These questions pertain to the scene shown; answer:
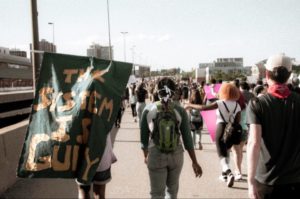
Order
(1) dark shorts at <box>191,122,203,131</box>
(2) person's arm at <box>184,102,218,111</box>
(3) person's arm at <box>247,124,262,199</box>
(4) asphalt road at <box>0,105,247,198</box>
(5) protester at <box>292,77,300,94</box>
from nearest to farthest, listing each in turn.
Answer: (3) person's arm at <box>247,124,262,199</box>, (2) person's arm at <box>184,102,218,111</box>, (4) asphalt road at <box>0,105,247,198</box>, (5) protester at <box>292,77,300,94</box>, (1) dark shorts at <box>191,122,203,131</box>

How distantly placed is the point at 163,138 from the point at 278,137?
142 cm

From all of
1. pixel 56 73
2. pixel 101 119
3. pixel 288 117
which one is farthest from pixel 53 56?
pixel 288 117

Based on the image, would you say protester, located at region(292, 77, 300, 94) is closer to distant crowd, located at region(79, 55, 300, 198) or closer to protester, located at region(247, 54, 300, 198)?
distant crowd, located at region(79, 55, 300, 198)

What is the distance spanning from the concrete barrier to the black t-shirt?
4.36 meters

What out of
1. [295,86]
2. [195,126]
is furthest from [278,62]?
[295,86]

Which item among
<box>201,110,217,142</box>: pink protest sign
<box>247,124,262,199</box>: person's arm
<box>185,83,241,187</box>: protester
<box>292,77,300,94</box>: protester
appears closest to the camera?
<box>247,124,262,199</box>: person's arm

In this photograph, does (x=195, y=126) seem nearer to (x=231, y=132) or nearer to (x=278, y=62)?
(x=231, y=132)

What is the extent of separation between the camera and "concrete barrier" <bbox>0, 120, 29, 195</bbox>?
5923 mm

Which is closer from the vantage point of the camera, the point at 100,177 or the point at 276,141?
the point at 276,141

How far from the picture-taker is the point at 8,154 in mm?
6191

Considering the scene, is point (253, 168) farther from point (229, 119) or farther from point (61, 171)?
point (229, 119)

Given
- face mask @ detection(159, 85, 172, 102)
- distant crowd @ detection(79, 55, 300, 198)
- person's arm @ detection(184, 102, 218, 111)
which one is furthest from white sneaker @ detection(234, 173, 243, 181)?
face mask @ detection(159, 85, 172, 102)

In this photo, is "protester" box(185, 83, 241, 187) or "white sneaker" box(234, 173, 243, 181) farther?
"white sneaker" box(234, 173, 243, 181)

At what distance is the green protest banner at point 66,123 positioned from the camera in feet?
10.9
